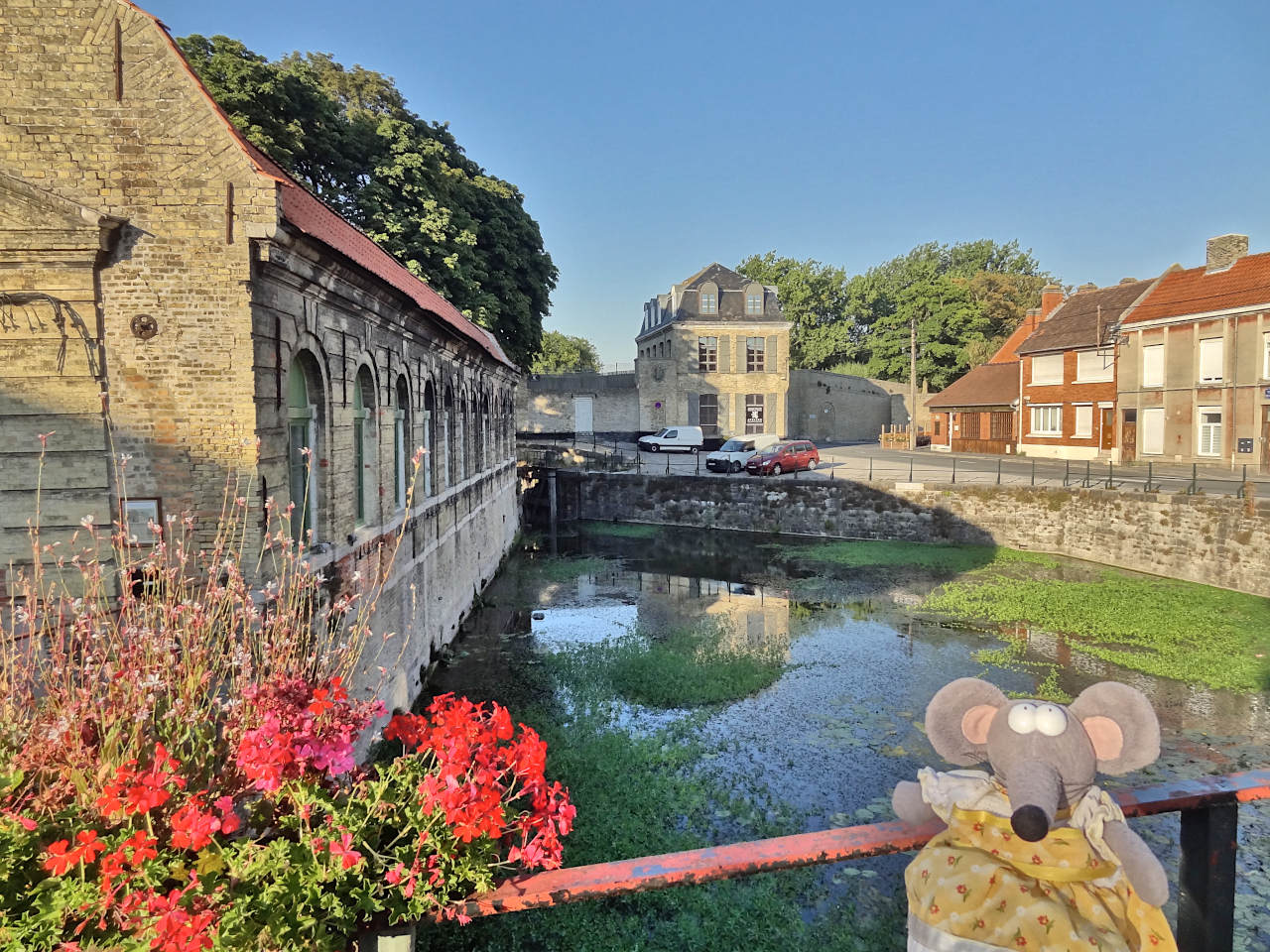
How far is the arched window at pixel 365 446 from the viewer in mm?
9367

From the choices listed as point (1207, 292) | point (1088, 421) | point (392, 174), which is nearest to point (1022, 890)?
point (392, 174)

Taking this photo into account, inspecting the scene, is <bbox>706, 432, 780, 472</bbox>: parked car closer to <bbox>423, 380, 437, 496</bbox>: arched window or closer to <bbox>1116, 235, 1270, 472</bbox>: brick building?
<bbox>1116, 235, 1270, 472</bbox>: brick building

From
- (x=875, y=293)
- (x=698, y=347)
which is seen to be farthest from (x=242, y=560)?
(x=875, y=293)

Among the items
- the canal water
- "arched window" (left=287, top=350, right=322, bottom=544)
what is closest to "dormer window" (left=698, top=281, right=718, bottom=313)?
the canal water

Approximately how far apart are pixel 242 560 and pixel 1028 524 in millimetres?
22645

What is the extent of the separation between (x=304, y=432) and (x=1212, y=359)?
106ft

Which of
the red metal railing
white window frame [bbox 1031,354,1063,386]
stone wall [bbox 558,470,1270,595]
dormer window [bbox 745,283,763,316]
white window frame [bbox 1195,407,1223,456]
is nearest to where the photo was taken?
the red metal railing

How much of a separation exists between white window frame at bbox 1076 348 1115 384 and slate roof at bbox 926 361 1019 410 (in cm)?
393

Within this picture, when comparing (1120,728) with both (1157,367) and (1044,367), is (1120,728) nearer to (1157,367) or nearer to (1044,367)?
(1157,367)

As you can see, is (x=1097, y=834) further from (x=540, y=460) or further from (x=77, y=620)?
(x=540, y=460)

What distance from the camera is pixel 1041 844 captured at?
2.36 m

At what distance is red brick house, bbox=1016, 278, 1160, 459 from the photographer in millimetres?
31984

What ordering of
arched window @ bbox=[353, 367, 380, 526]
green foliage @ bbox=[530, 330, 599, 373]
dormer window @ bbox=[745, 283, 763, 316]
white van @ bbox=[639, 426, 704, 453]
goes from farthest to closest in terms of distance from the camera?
green foliage @ bbox=[530, 330, 599, 373]
dormer window @ bbox=[745, 283, 763, 316]
white van @ bbox=[639, 426, 704, 453]
arched window @ bbox=[353, 367, 380, 526]

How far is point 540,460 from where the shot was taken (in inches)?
1358
